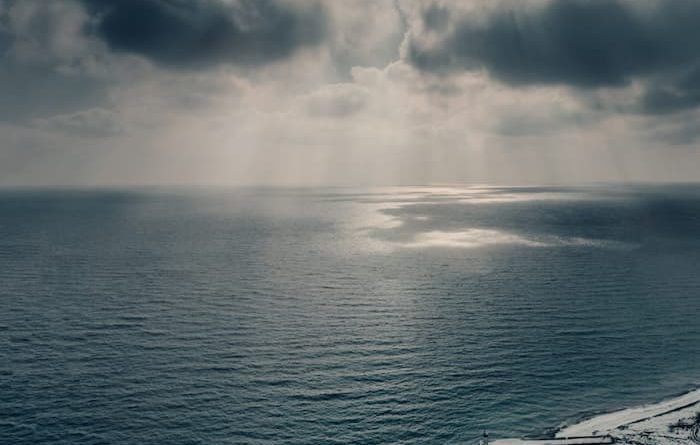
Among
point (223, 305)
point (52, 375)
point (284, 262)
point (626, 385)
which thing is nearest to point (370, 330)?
point (223, 305)

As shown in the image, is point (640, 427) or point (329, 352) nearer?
point (640, 427)

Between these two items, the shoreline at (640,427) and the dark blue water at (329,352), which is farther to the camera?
the dark blue water at (329,352)

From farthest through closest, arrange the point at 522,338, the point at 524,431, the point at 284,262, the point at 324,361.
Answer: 1. the point at 284,262
2. the point at 522,338
3. the point at 324,361
4. the point at 524,431

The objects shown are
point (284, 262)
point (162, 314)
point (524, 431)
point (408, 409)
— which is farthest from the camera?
point (284, 262)

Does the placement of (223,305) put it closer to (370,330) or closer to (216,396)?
(370,330)

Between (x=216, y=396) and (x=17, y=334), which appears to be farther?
(x=17, y=334)

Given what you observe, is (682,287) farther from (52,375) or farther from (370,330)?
(52,375)

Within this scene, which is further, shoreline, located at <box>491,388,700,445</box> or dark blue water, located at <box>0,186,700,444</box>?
dark blue water, located at <box>0,186,700,444</box>

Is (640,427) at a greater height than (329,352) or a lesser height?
lesser
